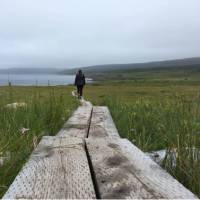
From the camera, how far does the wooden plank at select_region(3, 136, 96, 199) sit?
1.81m

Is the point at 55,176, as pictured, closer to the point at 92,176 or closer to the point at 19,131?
the point at 92,176

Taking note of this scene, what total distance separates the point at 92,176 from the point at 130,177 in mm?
245

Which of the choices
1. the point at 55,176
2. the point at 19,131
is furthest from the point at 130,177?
the point at 19,131

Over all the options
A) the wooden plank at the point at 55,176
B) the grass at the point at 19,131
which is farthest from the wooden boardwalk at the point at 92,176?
the grass at the point at 19,131

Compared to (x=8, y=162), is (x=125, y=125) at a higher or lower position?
lower

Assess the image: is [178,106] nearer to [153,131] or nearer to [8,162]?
[153,131]

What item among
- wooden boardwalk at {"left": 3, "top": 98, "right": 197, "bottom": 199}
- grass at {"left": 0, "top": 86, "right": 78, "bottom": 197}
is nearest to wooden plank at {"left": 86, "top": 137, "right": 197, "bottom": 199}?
wooden boardwalk at {"left": 3, "top": 98, "right": 197, "bottom": 199}

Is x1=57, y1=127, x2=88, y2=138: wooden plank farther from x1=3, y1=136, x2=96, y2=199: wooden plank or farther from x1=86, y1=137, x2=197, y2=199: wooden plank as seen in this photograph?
x1=86, y1=137, x2=197, y2=199: wooden plank

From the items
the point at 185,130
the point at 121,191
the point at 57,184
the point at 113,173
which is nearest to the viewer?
the point at 121,191

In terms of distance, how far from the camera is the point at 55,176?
210 centimetres

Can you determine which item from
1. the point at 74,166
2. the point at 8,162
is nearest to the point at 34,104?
the point at 8,162

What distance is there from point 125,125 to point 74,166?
3.55 metres

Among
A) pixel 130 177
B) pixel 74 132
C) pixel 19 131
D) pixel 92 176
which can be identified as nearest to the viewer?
pixel 130 177

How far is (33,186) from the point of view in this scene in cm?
191
